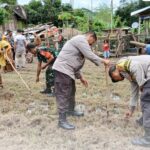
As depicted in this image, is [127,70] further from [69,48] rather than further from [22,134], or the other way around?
[22,134]

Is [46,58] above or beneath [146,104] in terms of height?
above

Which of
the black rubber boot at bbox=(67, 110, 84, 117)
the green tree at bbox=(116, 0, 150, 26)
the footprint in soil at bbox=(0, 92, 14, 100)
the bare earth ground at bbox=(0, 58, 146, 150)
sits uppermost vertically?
the green tree at bbox=(116, 0, 150, 26)

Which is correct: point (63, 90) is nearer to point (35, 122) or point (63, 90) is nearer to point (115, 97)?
point (35, 122)

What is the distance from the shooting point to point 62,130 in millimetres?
6254

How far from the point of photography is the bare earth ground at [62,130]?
5.61m

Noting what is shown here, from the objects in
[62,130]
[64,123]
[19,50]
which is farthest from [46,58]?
[19,50]

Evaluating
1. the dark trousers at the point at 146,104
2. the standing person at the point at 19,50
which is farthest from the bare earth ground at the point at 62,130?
the standing person at the point at 19,50

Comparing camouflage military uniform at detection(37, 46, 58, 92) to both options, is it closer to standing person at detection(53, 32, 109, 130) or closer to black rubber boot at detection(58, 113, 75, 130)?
standing person at detection(53, 32, 109, 130)

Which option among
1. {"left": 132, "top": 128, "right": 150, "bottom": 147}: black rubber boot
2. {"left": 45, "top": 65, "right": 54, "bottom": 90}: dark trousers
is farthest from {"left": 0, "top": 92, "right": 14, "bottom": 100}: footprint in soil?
{"left": 132, "top": 128, "right": 150, "bottom": 147}: black rubber boot

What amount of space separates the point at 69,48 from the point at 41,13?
39.2m

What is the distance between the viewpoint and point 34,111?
24.6 feet

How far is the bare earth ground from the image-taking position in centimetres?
561

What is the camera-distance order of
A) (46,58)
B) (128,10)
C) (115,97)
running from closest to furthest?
(46,58) → (115,97) → (128,10)

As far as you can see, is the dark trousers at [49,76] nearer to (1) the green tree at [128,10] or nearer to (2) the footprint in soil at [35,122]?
(2) the footprint in soil at [35,122]
